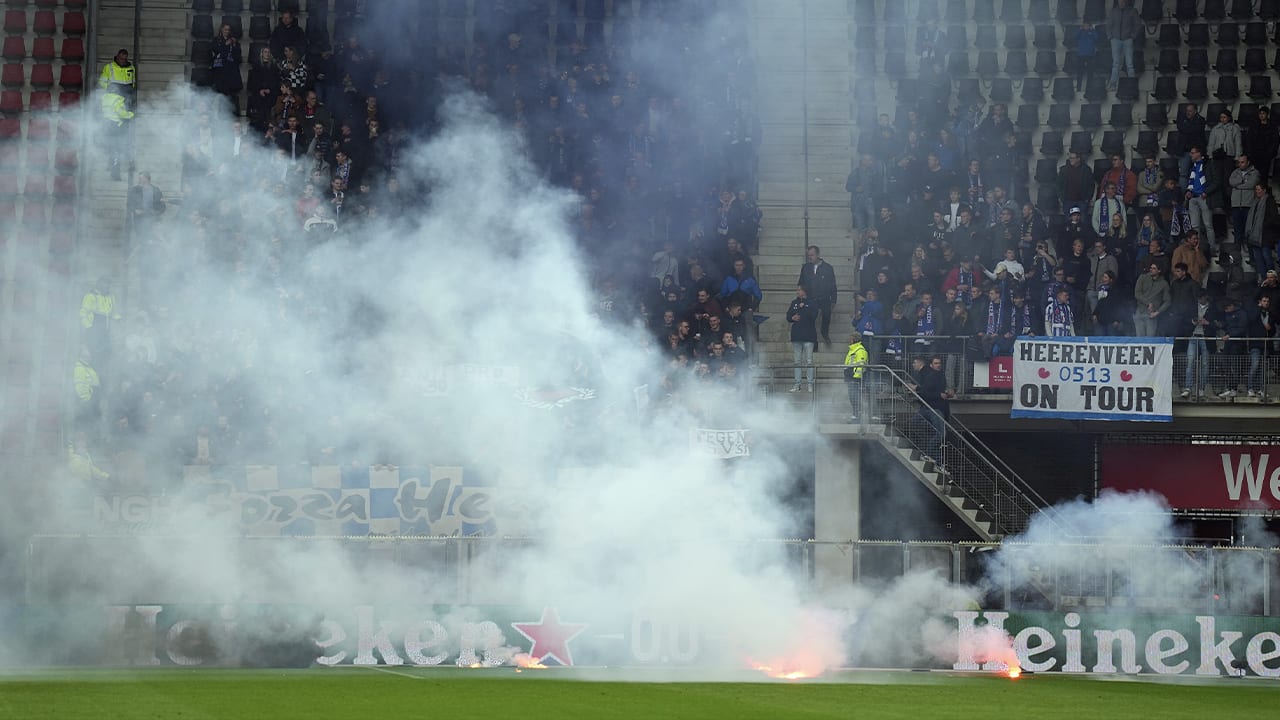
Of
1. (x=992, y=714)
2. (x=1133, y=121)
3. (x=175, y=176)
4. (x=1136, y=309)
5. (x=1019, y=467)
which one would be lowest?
(x=992, y=714)

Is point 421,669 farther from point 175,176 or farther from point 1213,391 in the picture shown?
point 1213,391

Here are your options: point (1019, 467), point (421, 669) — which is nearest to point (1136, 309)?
point (1019, 467)

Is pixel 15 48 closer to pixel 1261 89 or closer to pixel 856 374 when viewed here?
pixel 856 374

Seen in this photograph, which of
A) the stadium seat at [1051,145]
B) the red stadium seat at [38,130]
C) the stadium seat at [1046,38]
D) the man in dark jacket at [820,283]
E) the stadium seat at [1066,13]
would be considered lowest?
the man in dark jacket at [820,283]

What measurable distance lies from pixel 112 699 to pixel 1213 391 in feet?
42.1

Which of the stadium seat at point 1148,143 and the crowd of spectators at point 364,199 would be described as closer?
the crowd of spectators at point 364,199

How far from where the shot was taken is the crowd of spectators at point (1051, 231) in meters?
19.8

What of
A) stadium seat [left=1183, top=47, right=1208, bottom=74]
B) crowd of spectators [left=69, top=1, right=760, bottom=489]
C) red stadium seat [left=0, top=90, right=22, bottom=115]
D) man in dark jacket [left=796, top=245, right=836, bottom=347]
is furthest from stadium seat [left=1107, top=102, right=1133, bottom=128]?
red stadium seat [left=0, top=90, right=22, bottom=115]

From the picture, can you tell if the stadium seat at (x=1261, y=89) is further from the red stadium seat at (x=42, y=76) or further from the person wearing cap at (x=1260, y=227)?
the red stadium seat at (x=42, y=76)

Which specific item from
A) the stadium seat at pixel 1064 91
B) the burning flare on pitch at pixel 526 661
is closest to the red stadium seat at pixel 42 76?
the burning flare on pitch at pixel 526 661

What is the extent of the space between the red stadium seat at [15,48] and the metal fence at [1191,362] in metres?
10.8

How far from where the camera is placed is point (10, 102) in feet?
69.2

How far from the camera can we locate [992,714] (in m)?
12.6

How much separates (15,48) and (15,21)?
43cm
